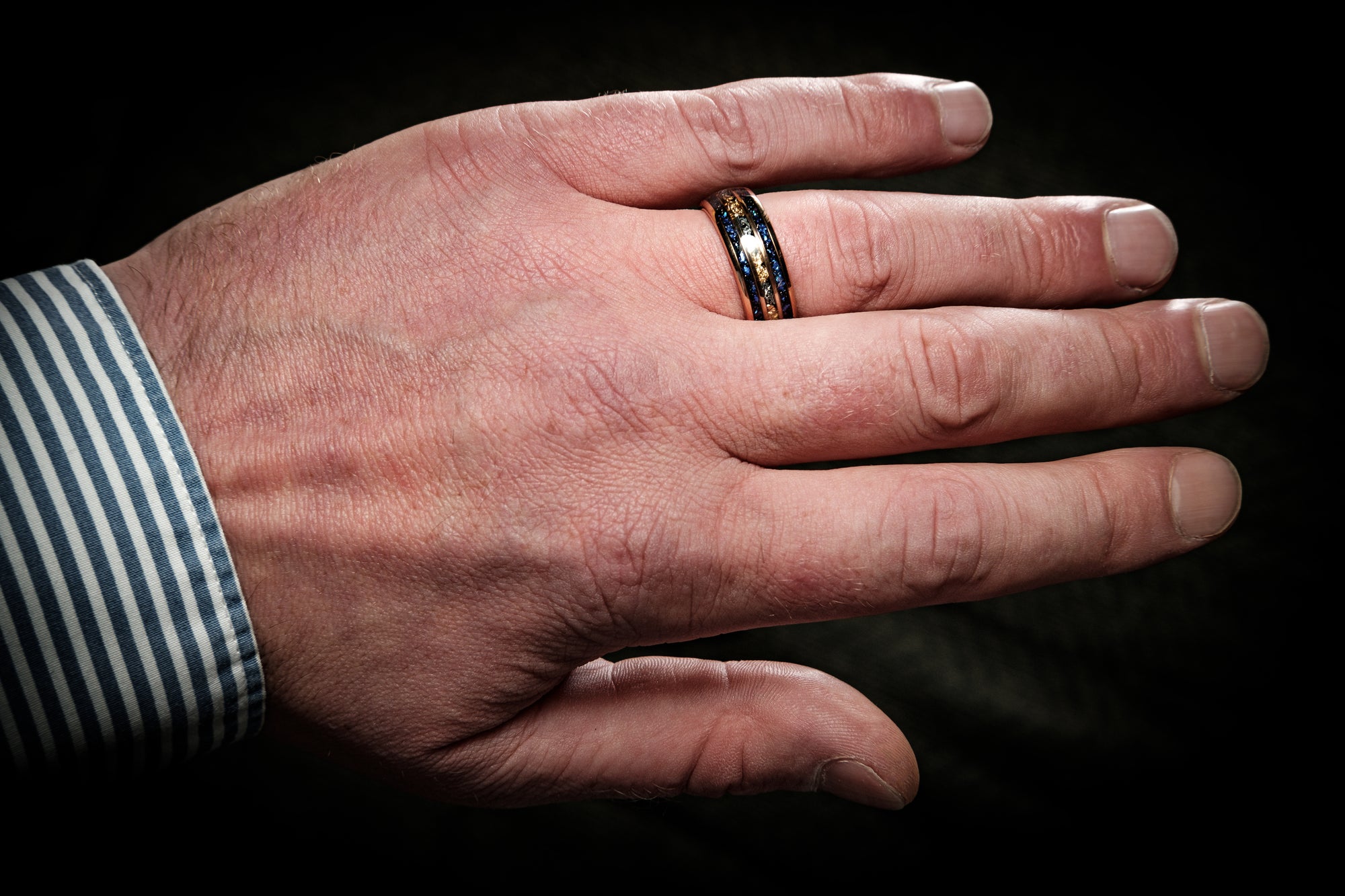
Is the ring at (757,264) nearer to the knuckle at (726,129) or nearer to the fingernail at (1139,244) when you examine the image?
the knuckle at (726,129)

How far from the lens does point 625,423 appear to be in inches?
27.2

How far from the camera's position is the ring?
0.76 meters

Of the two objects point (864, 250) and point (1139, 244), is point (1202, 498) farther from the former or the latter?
point (864, 250)

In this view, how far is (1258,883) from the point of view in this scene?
0.92 m

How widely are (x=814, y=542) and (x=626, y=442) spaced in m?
0.16

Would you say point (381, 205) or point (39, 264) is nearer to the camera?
point (381, 205)

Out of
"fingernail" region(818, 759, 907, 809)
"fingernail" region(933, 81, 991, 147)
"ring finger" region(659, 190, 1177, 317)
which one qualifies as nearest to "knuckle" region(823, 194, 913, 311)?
"ring finger" region(659, 190, 1177, 317)

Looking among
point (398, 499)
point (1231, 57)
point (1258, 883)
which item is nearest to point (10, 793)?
point (398, 499)

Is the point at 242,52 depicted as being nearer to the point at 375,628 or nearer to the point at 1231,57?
the point at 375,628

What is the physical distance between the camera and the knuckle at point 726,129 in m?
0.80

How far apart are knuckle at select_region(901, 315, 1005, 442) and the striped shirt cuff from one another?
53cm

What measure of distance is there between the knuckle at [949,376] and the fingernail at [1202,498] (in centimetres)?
17

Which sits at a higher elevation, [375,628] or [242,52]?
[242,52]

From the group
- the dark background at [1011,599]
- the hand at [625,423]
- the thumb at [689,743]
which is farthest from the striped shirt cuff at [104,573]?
the dark background at [1011,599]
